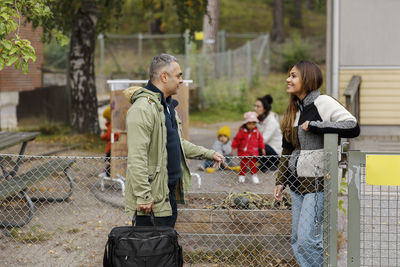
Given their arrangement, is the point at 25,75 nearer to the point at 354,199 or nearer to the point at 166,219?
the point at 166,219

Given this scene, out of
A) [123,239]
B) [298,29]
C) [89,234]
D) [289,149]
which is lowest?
[89,234]

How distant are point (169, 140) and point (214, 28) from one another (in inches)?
786

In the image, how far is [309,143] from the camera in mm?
4723

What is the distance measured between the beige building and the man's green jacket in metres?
7.36

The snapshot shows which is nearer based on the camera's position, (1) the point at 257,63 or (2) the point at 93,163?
(2) the point at 93,163

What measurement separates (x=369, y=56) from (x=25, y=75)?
9346mm

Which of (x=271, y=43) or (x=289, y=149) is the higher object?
(x=271, y=43)

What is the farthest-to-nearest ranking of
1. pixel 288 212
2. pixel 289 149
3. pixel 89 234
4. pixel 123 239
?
1. pixel 89 234
2. pixel 288 212
3. pixel 289 149
4. pixel 123 239

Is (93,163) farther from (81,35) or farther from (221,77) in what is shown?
(221,77)

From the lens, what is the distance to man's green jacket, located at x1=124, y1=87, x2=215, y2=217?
14.0ft

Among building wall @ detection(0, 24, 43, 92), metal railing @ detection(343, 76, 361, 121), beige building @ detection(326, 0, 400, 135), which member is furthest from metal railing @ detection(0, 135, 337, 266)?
building wall @ detection(0, 24, 43, 92)

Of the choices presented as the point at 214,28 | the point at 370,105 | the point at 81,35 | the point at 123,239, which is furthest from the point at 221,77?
the point at 123,239

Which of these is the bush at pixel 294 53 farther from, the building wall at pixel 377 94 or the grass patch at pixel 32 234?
the grass patch at pixel 32 234

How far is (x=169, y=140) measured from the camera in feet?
14.9
